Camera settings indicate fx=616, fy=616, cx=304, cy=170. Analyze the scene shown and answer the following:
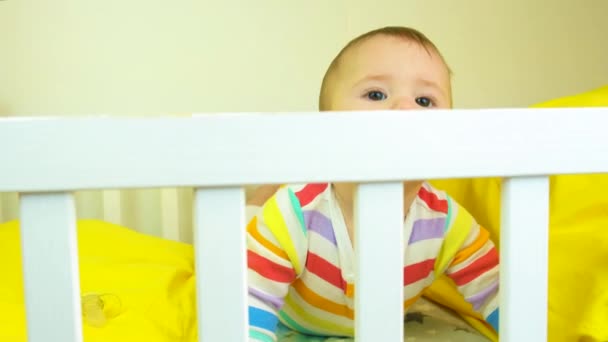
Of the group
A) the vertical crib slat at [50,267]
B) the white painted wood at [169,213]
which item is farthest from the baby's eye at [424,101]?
the white painted wood at [169,213]

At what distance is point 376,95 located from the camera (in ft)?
2.31

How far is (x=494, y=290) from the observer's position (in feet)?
2.36

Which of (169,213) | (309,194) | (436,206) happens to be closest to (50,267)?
(309,194)

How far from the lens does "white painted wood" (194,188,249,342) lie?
350 mm

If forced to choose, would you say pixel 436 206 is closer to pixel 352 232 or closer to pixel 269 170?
pixel 352 232

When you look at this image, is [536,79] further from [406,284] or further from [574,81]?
[406,284]

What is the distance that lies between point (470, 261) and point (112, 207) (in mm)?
683

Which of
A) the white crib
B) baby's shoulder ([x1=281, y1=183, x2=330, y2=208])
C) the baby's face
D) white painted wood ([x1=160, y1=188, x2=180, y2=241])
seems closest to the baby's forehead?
the baby's face

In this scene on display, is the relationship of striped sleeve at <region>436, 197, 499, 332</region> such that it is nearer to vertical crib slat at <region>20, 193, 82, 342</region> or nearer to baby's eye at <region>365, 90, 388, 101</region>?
Result: baby's eye at <region>365, 90, 388, 101</region>

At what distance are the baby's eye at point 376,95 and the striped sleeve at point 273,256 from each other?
15 centimetres

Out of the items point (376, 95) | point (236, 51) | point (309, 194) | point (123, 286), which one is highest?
point (236, 51)

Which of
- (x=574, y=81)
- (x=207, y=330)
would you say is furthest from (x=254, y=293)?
(x=574, y=81)

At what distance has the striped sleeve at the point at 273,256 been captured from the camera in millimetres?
675

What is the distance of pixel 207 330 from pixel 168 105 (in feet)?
2.77
